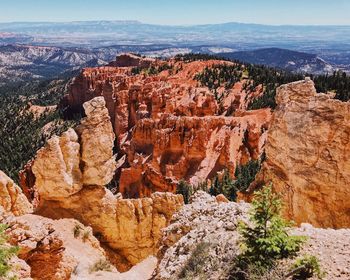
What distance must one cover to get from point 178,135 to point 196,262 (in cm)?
4876

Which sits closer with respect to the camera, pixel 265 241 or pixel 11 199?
pixel 265 241

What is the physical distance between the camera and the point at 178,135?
202 feet

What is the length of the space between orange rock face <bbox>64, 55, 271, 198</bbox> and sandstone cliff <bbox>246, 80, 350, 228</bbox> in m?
34.7

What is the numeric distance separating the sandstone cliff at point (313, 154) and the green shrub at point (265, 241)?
30.4 ft

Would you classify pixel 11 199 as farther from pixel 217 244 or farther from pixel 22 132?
pixel 22 132

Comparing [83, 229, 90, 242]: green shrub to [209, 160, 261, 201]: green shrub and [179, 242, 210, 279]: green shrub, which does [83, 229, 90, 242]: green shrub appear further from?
[209, 160, 261, 201]: green shrub

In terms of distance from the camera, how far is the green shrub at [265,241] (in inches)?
437

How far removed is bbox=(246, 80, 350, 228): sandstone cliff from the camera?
65.8ft

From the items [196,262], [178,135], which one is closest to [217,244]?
[196,262]

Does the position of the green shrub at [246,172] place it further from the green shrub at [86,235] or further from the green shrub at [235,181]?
the green shrub at [86,235]

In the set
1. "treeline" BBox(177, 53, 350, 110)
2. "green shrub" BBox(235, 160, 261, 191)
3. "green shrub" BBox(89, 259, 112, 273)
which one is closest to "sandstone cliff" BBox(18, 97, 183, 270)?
"green shrub" BBox(89, 259, 112, 273)

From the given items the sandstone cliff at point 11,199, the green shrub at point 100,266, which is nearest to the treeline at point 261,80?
the sandstone cliff at point 11,199

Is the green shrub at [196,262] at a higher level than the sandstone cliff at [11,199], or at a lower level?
higher

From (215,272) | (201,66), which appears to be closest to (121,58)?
(201,66)
